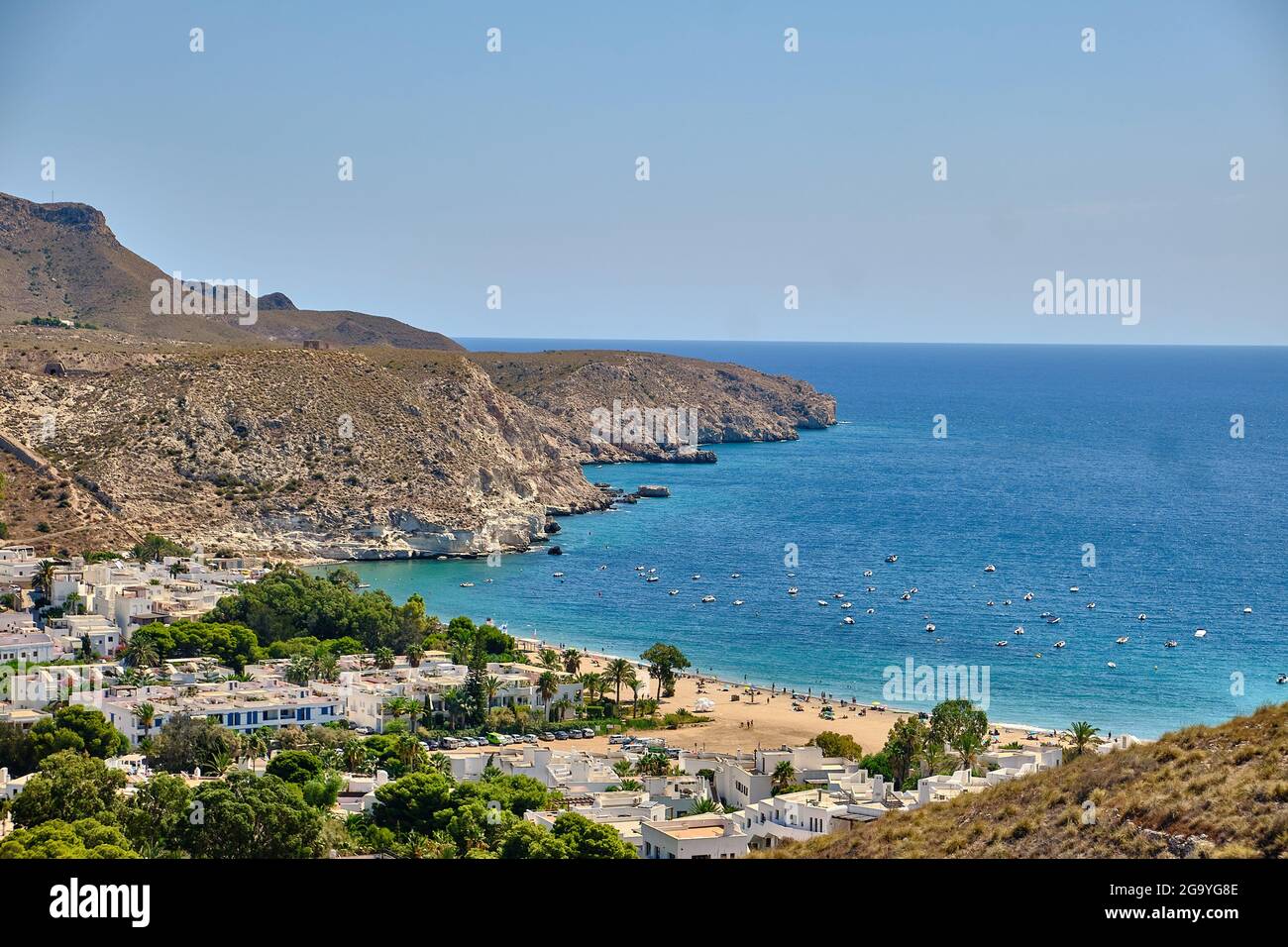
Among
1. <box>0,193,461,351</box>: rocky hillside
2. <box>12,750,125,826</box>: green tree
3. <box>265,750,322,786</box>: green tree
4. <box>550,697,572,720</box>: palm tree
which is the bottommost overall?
<box>550,697,572,720</box>: palm tree

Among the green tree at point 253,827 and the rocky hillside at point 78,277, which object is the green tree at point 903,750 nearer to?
the green tree at point 253,827

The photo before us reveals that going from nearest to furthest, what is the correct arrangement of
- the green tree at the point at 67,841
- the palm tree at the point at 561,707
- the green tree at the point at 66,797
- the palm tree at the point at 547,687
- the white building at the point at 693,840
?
the green tree at the point at 67,841 → the white building at the point at 693,840 → the green tree at the point at 66,797 → the palm tree at the point at 547,687 → the palm tree at the point at 561,707

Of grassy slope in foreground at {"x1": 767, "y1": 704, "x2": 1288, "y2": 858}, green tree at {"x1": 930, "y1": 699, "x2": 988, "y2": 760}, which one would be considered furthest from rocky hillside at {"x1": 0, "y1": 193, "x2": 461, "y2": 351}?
grassy slope in foreground at {"x1": 767, "y1": 704, "x2": 1288, "y2": 858}

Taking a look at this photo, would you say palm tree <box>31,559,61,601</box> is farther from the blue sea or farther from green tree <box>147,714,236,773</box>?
green tree <box>147,714,236,773</box>

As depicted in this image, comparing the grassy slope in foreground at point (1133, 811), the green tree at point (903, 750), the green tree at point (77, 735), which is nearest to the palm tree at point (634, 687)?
the green tree at point (903, 750)
